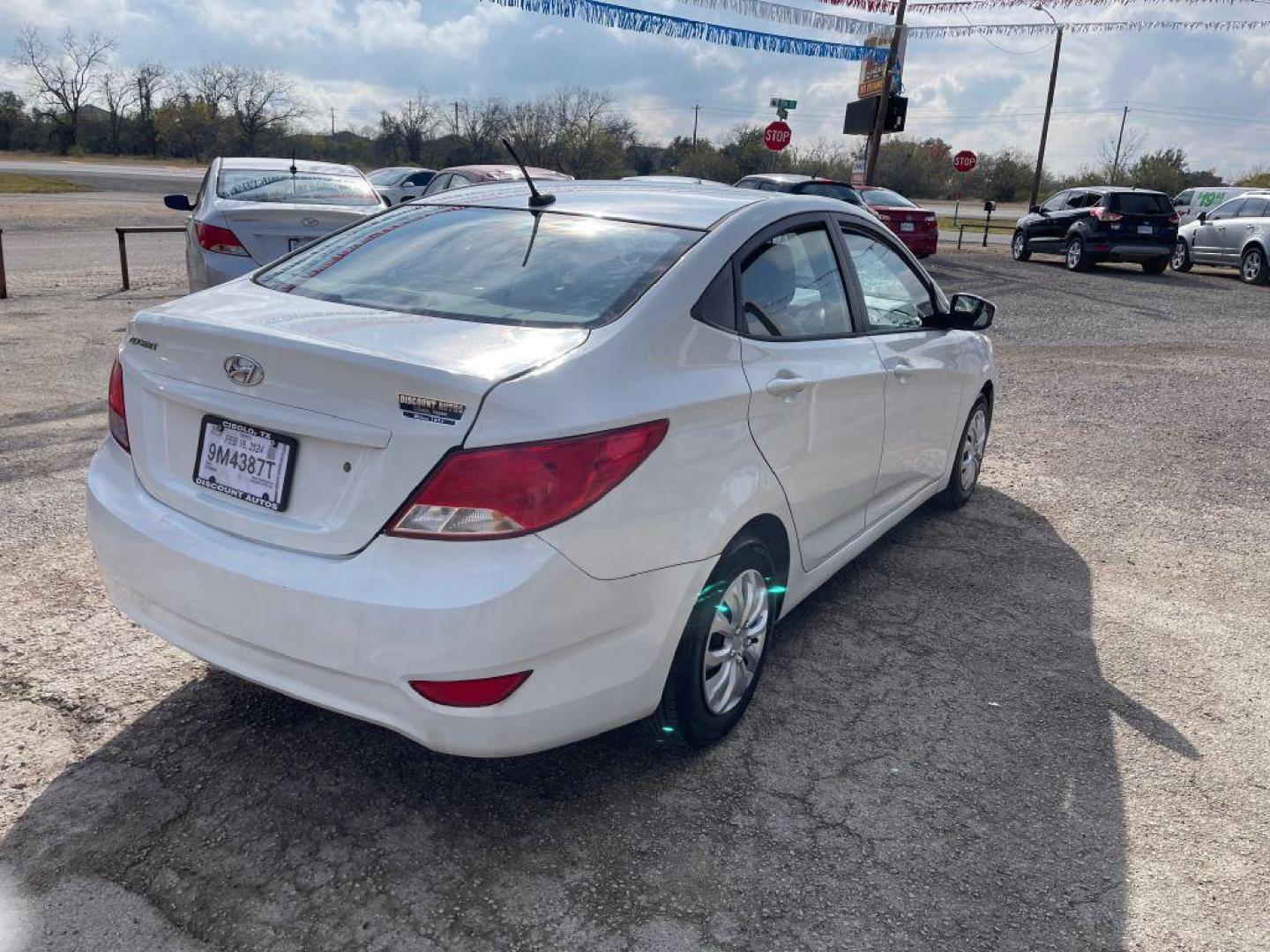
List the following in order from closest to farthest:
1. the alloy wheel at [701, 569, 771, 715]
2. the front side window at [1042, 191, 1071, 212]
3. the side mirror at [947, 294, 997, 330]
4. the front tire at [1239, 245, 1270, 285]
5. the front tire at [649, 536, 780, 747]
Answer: the front tire at [649, 536, 780, 747] → the alloy wheel at [701, 569, 771, 715] → the side mirror at [947, 294, 997, 330] → the front tire at [1239, 245, 1270, 285] → the front side window at [1042, 191, 1071, 212]

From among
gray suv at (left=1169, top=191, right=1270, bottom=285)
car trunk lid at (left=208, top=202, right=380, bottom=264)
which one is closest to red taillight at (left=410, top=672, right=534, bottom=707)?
car trunk lid at (left=208, top=202, right=380, bottom=264)

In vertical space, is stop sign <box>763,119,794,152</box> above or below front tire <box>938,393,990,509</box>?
above

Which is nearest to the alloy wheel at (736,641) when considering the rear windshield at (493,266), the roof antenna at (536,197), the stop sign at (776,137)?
the rear windshield at (493,266)

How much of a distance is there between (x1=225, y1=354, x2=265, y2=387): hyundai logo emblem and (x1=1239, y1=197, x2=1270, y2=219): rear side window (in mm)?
22522

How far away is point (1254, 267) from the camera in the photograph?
19969 millimetres

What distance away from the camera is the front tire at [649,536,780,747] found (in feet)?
9.78

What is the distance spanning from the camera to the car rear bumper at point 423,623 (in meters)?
2.39

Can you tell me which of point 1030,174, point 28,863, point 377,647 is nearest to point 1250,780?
point 377,647

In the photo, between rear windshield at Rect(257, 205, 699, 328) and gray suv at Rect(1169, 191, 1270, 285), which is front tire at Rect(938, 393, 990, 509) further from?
gray suv at Rect(1169, 191, 1270, 285)

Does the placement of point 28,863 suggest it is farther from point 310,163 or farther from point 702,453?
point 310,163

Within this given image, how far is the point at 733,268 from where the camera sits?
10.6 ft

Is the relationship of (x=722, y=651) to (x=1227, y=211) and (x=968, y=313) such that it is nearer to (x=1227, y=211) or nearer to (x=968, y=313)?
(x=968, y=313)

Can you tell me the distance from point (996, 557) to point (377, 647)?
355 cm

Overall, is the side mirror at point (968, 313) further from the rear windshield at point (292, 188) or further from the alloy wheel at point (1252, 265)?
the alloy wheel at point (1252, 265)
